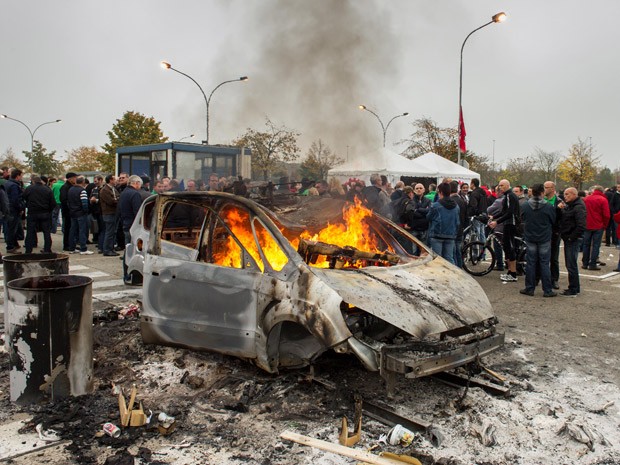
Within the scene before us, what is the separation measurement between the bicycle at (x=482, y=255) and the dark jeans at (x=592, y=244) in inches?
87.1

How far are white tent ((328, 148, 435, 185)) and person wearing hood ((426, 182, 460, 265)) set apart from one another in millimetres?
3820

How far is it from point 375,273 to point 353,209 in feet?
3.68

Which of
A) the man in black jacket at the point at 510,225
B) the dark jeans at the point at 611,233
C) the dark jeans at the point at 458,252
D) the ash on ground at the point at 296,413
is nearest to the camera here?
the ash on ground at the point at 296,413

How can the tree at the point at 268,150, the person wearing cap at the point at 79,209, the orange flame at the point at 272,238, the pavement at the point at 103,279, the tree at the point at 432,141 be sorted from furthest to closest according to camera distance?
1. the tree at the point at 432,141
2. the tree at the point at 268,150
3. the person wearing cap at the point at 79,209
4. the pavement at the point at 103,279
5. the orange flame at the point at 272,238

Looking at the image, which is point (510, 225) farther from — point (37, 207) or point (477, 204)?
point (37, 207)

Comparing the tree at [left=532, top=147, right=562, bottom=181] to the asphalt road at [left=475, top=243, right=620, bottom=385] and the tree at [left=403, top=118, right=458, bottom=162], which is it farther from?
the asphalt road at [left=475, top=243, right=620, bottom=385]

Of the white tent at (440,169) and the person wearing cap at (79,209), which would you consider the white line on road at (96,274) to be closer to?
the person wearing cap at (79,209)

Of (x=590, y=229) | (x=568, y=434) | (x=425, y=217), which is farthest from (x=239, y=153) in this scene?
(x=568, y=434)

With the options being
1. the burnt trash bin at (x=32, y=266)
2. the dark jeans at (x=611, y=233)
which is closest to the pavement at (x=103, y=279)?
the burnt trash bin at (x=32, y=266)

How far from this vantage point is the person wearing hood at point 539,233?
27.1 feet

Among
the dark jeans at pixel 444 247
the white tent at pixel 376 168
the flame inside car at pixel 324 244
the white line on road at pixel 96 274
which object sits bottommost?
the white line on road at pixel 96 274

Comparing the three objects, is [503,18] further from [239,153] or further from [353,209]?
[353,209]

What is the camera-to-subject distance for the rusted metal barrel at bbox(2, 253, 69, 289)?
5.14 meters

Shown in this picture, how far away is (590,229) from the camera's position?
1125 cm
